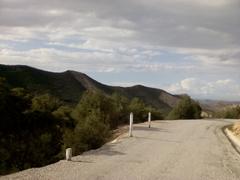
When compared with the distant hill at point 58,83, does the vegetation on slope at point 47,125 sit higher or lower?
lower

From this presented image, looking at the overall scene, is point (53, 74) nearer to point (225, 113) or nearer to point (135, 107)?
point (225, 113)

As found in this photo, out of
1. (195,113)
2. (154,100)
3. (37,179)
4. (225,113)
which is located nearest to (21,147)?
(37,179)

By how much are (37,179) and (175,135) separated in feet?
49.9

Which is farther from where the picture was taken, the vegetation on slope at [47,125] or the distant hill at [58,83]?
the distant hill at [58,83]

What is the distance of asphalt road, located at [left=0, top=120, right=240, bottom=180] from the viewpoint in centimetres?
1279

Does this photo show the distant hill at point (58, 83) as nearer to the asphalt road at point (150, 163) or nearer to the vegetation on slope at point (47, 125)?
the vegetation on slope at point (47, 125)

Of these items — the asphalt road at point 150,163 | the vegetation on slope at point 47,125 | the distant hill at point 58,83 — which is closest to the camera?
the asphalt road at point 150,163

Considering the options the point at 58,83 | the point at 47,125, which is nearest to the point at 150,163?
the point at 47,125

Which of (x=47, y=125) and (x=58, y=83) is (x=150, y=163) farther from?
(x=58, y=83)

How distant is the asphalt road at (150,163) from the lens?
12.8m

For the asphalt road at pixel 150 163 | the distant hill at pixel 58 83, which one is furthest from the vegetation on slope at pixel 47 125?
the distant hill at pixel 58 83

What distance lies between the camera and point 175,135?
26078 millimetres

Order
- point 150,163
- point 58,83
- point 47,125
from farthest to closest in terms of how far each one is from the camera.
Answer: point 58,83
point 47,125
point 150,163

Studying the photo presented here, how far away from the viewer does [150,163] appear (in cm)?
1531
